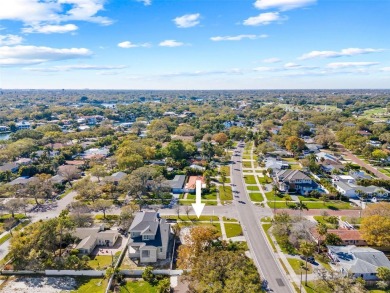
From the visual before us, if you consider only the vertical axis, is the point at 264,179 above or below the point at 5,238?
above

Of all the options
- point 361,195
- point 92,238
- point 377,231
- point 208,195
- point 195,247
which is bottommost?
point 208,195

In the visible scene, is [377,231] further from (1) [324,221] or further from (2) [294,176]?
(2) [294,176]

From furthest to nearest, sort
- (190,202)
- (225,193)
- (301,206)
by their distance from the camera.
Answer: (225,193) < (190,202) < (301,206)

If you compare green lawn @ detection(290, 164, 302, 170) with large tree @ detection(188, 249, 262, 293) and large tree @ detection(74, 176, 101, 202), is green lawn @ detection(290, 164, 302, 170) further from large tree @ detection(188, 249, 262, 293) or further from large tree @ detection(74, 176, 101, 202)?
large tree @ detection(188, 249, 262, 293)

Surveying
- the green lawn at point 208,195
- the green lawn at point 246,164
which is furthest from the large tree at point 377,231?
the green lawn at point 246,164

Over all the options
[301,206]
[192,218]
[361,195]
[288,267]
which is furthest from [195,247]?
[361,195]

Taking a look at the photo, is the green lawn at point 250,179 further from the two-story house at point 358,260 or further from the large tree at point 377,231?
the two-story house at point 358,260
